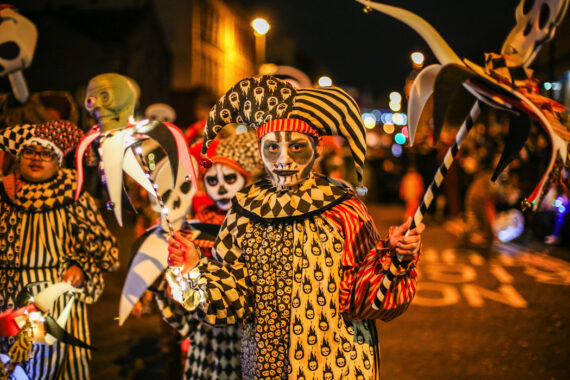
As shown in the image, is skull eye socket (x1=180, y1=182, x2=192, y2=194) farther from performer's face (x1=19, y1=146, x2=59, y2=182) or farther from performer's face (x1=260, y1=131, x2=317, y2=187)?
performer's face (x1=260, y1=131, x2=317, y2=187)

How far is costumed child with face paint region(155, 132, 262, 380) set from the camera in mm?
3316

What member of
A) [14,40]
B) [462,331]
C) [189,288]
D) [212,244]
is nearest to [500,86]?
[189,288]

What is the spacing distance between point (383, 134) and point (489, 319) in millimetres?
26182

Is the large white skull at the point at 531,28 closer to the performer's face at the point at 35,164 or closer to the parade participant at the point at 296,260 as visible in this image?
the parade participant at the point at 296,260

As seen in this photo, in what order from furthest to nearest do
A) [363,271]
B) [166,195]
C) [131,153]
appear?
[166,195] → [131,153] → [363,271]

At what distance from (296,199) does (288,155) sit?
217 mm

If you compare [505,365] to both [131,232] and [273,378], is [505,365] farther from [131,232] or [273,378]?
[131,232]

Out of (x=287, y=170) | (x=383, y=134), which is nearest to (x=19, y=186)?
(x=287, y=170)

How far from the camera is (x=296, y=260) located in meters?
2.46

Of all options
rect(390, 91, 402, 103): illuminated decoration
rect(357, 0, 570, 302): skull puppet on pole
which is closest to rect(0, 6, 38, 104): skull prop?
rect(357, 0, 570, 302): skull puppet on pole

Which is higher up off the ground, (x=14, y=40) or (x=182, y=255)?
(x=14, y=40)

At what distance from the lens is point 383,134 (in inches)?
1270

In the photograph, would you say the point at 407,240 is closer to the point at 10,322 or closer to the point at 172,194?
the point at 172,194

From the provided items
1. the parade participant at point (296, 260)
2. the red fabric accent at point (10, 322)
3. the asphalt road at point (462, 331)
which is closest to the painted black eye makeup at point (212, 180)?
the parade participant at point (296, 260)
